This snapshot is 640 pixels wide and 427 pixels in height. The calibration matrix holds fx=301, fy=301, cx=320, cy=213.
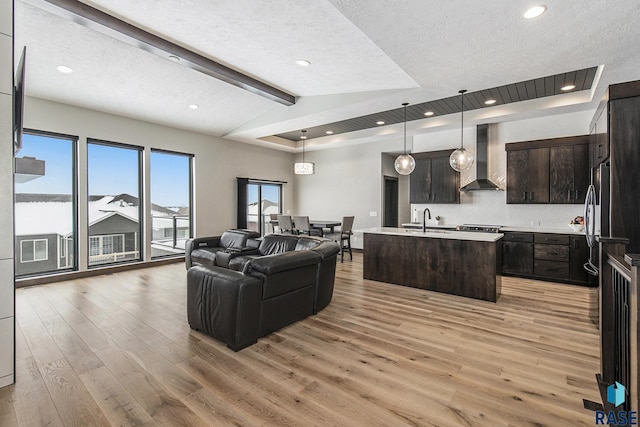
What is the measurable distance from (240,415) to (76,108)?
6027 mm

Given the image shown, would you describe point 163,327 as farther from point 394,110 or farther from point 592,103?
point 592,103

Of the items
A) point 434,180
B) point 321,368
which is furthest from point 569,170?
point 321,368

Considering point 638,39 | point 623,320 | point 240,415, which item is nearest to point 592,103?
point 638,39

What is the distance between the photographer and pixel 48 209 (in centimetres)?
519

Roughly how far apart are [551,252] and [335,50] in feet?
15.5

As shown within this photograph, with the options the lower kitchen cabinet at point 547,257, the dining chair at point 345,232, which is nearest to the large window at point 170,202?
the dining chair at point 345,232

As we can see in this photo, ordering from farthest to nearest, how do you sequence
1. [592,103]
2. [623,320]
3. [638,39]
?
1. [592,103]
2. [638,39]
3. [623,320]

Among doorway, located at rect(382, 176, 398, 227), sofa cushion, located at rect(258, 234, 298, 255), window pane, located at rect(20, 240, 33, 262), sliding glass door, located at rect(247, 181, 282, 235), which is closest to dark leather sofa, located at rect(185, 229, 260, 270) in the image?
sofa cushion, located at rect(258, 234, 298, 255)

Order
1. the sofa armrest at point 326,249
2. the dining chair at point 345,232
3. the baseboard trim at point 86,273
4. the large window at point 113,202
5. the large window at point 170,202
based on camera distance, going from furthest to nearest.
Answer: the dining chair at point 345,232 → the large window at point 170,202 → the large window at point 113,202 → the baseboard trim at point 86,273 → the sofa armrest at point 326,249

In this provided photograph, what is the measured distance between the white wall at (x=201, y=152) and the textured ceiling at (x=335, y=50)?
10.2 inches

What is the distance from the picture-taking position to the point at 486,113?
5.69 meters

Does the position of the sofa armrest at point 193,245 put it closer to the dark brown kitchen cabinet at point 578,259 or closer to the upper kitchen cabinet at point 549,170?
the upper kitchen cabinet at point 549,170

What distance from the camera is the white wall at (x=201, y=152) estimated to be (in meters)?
5.17

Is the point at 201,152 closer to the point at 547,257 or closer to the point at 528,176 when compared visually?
the point at 528,176
